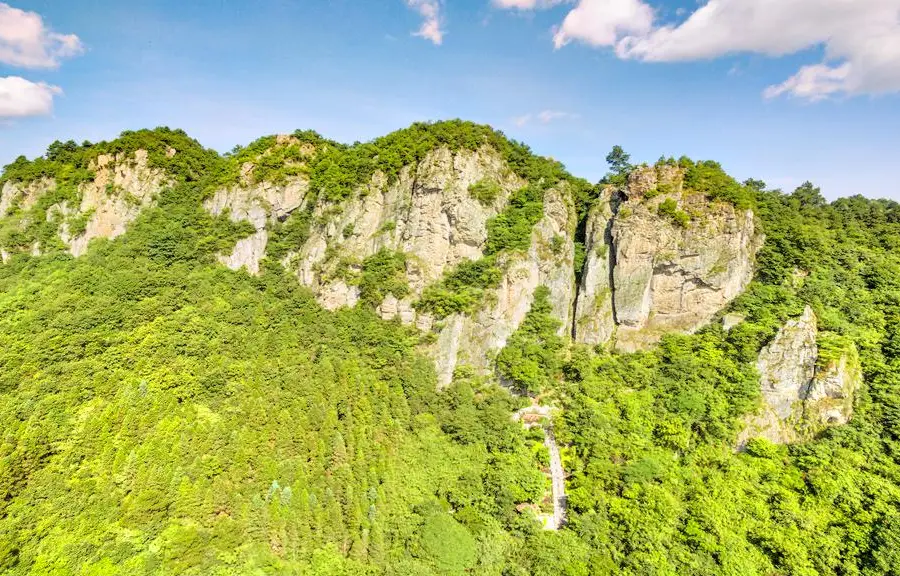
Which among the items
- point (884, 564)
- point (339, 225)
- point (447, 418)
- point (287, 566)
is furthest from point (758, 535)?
point (339, 225)

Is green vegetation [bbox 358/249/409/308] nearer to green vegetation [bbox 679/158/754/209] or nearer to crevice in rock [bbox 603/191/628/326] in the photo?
crevice in rock [bbox 603/191/628/326]

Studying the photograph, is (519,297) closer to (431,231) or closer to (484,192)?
(431,231)

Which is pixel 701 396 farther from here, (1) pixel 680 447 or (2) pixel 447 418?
(2) pixel 447 418

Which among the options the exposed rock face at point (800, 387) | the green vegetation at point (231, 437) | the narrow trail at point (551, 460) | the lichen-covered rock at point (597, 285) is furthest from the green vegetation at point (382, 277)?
the exposed rock face at point (800, 387)

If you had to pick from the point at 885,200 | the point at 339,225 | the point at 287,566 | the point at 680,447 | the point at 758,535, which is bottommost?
the point at 287,566

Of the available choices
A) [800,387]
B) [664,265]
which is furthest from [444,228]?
[800,387]

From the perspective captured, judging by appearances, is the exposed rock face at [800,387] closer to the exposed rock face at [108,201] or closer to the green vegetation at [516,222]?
the green vegetation at [516,222]

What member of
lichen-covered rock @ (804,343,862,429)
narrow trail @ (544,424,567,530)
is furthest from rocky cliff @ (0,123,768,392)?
lichen-covered rock @ (804,343,862,429)
